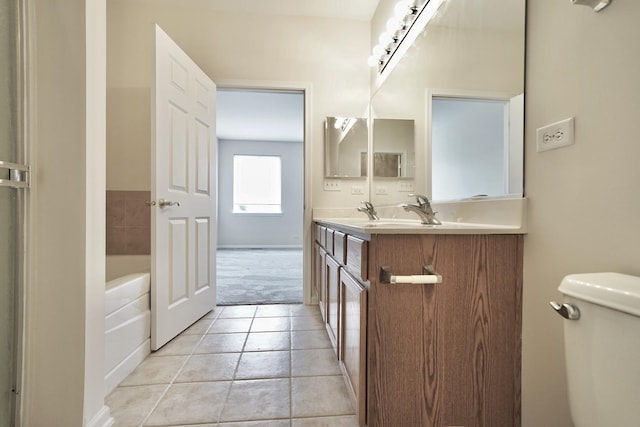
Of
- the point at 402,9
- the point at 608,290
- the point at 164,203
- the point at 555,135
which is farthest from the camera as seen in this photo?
the point at 402,9

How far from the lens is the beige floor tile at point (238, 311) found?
2178 mm

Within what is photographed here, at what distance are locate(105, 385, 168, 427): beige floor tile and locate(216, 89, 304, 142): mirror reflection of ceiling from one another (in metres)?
2.89

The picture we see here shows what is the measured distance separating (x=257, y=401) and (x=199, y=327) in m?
0.95

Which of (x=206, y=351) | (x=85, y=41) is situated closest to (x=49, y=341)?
(x=206, y=351)

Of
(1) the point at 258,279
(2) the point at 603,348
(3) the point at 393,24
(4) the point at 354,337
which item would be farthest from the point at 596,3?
(1) the point at 258,279

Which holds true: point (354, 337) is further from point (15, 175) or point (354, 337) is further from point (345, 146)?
point (345, 146)

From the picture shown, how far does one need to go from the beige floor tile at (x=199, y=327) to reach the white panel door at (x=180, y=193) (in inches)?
1.4

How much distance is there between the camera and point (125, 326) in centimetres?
141

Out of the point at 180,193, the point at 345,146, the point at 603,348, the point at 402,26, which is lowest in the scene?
the point at 603,348

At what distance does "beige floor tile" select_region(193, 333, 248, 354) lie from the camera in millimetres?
1631

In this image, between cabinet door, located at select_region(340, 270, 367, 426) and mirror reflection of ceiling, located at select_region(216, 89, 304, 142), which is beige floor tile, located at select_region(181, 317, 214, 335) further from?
mirror reflection of ceiling, located at select_region(216, 89, 304, 142)

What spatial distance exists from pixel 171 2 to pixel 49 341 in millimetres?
2441

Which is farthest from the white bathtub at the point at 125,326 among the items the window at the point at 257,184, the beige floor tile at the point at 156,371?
the window at the point at 257,184

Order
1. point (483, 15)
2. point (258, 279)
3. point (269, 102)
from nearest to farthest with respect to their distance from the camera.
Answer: point (483, 15) < point (258, 279) < point (269, 102)
